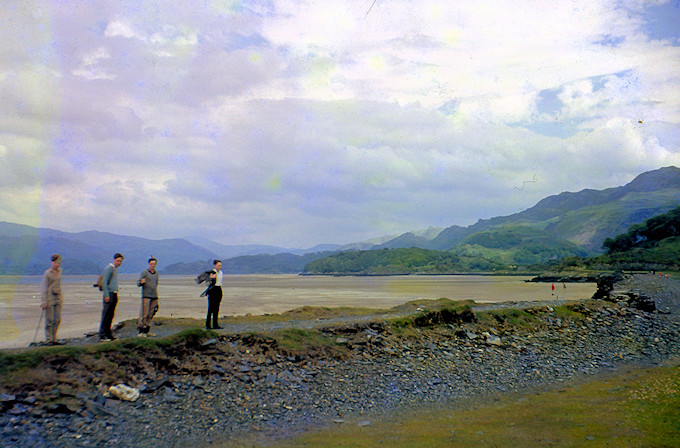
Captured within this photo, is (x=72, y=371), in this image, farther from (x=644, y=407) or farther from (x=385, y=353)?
(x=644, y=407)

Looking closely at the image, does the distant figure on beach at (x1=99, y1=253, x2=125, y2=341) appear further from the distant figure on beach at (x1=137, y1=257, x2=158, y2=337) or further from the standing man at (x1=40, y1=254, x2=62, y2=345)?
the standing man at (x1=40, y1=254, x2=62, y2=345)

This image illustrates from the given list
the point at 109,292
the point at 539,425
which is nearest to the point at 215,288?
the point at 109,292

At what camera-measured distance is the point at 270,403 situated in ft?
41.2

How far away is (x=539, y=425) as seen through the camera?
12.1 meters

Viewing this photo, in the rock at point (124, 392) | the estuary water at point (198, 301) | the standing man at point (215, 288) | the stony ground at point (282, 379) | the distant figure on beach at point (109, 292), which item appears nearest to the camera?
→ the stony ground at point (282, 379)

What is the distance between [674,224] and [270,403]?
521ft

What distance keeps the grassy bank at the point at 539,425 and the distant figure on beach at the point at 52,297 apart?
29.3ft

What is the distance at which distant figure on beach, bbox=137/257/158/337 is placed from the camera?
50.4 feet

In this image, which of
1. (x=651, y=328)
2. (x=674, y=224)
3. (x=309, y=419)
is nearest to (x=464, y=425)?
(x=309, y=419)

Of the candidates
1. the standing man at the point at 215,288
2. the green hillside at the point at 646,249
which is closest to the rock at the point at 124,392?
the standing man at the point at 215,288

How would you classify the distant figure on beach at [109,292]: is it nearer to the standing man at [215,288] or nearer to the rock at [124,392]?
the standing man at [215,288]

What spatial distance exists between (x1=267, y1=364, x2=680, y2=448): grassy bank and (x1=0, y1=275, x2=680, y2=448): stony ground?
3.07 feet

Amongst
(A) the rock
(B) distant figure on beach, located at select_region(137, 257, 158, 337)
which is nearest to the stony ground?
(A) the rock

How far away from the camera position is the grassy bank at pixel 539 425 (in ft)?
35.0
